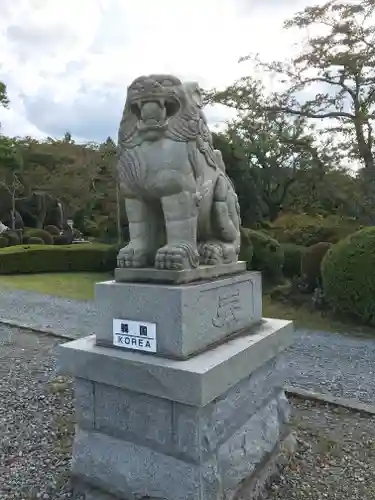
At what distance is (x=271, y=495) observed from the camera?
232 centimetres

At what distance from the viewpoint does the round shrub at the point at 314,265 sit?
7.95m

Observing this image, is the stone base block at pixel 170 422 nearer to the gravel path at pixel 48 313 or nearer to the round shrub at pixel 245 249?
the gravel path at pixel 48 313

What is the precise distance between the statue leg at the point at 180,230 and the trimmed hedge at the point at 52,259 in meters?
10.6

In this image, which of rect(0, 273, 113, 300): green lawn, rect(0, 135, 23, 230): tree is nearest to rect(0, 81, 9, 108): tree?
rect(0, 135, 23, 230): tree

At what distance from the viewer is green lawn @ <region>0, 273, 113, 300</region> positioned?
9.45 m

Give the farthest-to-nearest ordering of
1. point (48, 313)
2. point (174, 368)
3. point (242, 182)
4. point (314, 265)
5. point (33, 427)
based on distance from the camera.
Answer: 1. point (242, 182)
2. point (314, 265)
3. point (48, 313)
4. point (33, 427)
5. point (174, 368)

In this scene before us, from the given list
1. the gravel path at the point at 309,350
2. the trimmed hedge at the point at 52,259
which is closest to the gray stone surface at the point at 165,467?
the gravel path at the point at 309,350

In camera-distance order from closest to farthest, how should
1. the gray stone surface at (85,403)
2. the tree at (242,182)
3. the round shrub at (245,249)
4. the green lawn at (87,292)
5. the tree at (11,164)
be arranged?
1. the gray stone surface at (85,403)
2. the green lawn at (87,292)
3. the round shrub at (245,249)
4. the tree at (242,182)
5. the tree at (11,164)

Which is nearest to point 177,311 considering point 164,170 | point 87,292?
point 164,170

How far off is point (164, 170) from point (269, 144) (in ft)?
49.5

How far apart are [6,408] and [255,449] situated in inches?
84.9

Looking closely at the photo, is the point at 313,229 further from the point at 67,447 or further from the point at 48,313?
the point at 67,447

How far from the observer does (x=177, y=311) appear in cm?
196

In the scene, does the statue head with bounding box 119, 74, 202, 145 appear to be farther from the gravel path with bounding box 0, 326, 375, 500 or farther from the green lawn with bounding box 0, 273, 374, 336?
the green lawn with bounding box 0, 273, 374, 336
